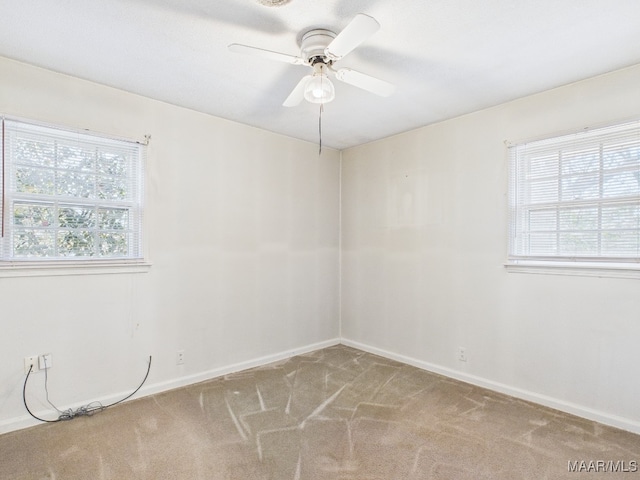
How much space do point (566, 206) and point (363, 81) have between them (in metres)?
1.86

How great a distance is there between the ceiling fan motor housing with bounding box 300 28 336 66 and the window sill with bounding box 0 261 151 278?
2040 mm

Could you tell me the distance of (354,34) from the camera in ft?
5.21

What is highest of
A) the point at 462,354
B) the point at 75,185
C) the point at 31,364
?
the point at 75,185

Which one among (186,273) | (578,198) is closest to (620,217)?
(578,198)

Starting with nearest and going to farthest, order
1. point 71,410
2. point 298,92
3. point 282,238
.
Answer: point 298,92, point 71,410, point 282,238

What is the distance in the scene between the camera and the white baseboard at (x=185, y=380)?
7.64 ft

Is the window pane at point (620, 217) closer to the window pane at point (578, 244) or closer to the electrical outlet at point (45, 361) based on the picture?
the window pane at point (578, 244)

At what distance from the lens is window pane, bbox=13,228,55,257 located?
2.37m

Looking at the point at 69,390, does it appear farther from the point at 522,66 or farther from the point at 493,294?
the point at 522,66

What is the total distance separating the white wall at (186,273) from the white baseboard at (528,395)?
1059 mm

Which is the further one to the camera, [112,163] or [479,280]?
[479,280]

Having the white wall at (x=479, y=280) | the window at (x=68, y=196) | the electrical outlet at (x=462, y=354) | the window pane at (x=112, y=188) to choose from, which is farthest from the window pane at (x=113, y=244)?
the electrical outlet at (x=462, y=354)

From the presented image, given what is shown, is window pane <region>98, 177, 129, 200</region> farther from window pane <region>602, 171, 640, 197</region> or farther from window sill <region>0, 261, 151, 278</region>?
window pane <region>602, 171, 640, 197</region>

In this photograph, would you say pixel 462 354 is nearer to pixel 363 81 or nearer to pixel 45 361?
pixel 363 81
